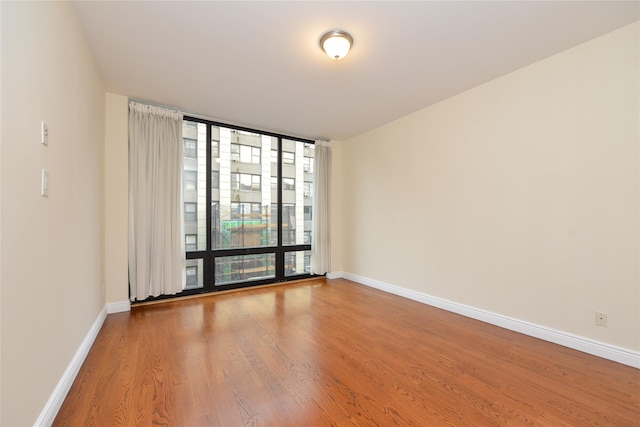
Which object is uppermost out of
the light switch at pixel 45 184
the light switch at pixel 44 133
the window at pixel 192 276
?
the light switch at pixel 44 133

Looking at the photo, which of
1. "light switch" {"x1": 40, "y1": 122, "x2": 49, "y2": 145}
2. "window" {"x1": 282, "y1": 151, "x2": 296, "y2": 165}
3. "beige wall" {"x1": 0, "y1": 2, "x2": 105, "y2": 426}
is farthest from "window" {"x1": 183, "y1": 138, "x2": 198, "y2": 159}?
"light switch" {"x1": 40, "y1": 122, "x2": 49, "y2": 145}

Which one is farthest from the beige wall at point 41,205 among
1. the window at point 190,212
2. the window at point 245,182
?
the window at point 245,182

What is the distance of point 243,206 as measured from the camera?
4523mm

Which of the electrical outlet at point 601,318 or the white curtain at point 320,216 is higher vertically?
the white curtain at point 320,216

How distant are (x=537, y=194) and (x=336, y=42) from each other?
93.6 inches

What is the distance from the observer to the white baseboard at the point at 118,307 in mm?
3338

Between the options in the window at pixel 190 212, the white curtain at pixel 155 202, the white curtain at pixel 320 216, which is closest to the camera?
the white curtain at pixel 155 202

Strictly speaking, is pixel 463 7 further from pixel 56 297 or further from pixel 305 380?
pixel 56 297

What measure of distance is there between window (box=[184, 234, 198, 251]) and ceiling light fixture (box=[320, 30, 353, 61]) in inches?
121

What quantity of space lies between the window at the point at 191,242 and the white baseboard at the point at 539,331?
10.2 ft

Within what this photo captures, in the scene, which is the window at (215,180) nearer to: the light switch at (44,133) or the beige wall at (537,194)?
the light switch at (44,133)

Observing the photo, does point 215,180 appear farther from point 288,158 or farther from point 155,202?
point 288,158

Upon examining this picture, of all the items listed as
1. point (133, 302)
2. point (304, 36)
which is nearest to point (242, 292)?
point (133, 302)

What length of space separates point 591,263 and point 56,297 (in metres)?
4.01
